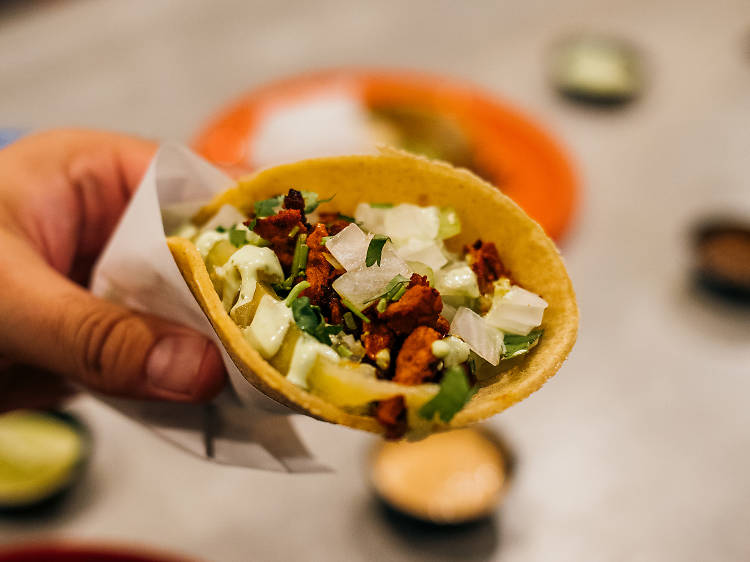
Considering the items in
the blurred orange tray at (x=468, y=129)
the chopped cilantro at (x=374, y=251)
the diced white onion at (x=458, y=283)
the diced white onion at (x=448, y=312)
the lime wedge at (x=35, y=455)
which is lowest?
the lime wedge at (x=35, y=455)

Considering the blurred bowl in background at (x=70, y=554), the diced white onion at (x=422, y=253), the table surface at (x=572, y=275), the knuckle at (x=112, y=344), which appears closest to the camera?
the diced white onion at (x=422, y=253)

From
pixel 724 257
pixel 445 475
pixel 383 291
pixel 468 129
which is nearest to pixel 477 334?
pixel 383 291

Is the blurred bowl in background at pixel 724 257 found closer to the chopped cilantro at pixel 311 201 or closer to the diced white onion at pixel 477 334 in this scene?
the diced white onion at pixel 477 334

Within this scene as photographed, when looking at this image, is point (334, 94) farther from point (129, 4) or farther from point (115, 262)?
point (115, 262)

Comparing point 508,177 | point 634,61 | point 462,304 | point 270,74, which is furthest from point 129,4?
point 462,304

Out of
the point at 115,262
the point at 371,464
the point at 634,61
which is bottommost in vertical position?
the point at 371,464

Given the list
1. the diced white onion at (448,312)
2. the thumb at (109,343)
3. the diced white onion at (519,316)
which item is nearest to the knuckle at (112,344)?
the thumb at (109,343)
